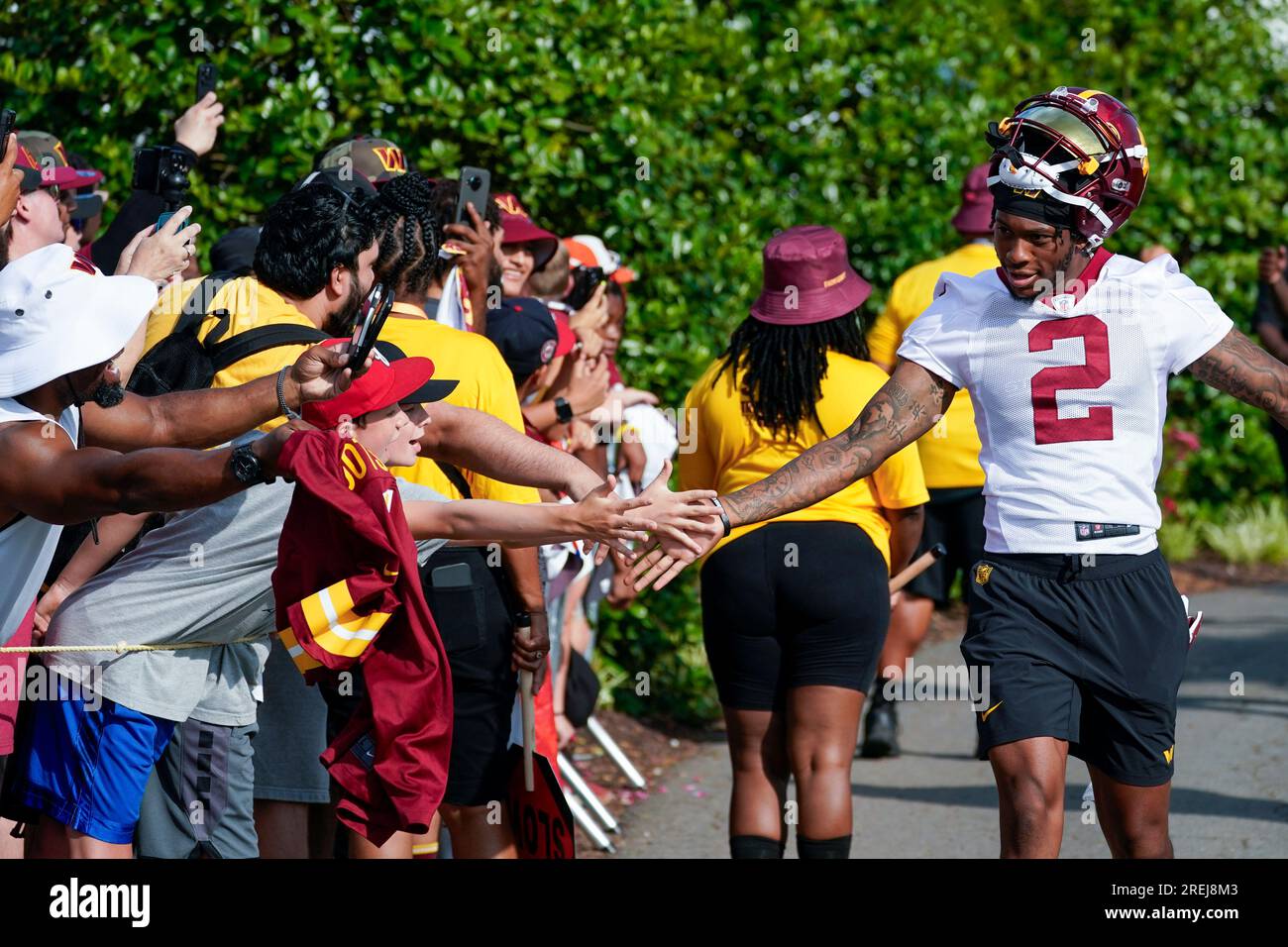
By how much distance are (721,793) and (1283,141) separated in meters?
7.59

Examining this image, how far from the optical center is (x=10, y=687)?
3836mm

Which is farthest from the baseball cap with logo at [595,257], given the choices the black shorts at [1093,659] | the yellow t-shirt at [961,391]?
the black shorts at [1093,659]

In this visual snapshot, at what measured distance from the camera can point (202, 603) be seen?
151 inches

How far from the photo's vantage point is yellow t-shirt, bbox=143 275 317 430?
417cm

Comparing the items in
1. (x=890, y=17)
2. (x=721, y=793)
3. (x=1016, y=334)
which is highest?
(x=890, y=17)

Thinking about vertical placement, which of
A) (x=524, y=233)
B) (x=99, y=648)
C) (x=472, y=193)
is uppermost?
(x=472, y=193)

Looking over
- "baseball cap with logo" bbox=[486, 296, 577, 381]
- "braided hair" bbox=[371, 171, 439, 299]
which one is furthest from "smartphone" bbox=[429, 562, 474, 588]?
"baseball cap with logo" bbox=[486, 296, 577, 381]

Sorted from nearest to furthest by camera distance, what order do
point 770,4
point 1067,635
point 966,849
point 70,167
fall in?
point 1067,635 → point 70,167 → point 966,849 → point 770,4

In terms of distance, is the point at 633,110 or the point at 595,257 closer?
the point at 595,257

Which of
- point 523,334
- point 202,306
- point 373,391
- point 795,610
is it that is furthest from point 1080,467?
point 202,306

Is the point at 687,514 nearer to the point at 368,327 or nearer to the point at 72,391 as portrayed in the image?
the point at 368,327

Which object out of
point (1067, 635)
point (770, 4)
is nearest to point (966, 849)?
point (1067, 635)

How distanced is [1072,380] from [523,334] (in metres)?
1.82
